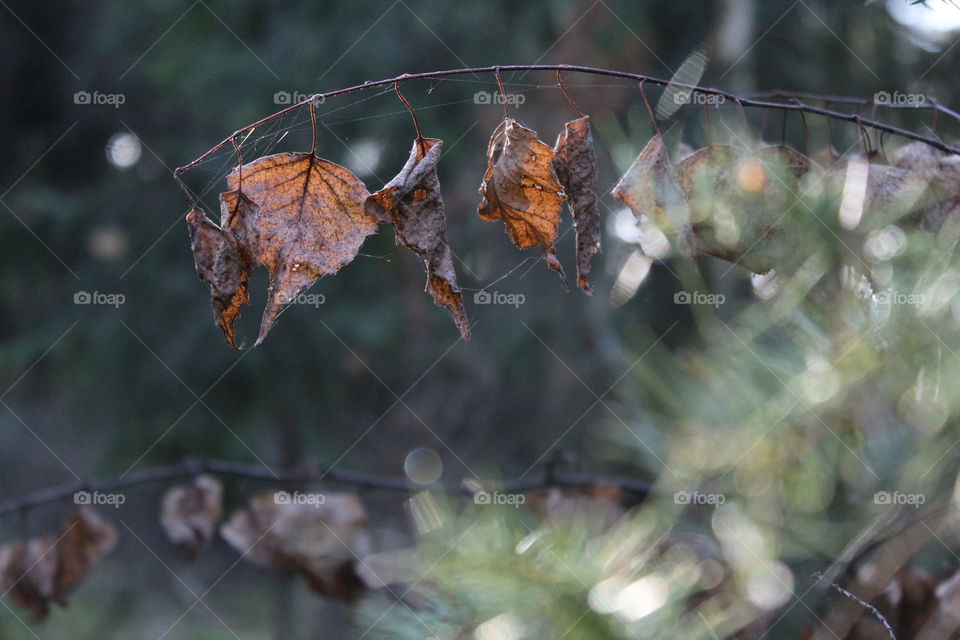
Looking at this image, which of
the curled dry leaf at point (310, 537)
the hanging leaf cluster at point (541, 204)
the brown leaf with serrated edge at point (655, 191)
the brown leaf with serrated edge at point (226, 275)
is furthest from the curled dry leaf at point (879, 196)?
the curled dry leaf at point (310, 537)

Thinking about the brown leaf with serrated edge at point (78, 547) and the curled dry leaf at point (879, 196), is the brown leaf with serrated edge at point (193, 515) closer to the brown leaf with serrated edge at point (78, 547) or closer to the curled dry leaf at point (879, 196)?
the brown leaf with serrated edge at point (78, 547)

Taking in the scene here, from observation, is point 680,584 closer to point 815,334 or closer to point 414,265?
point 815,334

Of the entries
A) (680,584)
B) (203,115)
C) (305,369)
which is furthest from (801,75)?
(680,584)

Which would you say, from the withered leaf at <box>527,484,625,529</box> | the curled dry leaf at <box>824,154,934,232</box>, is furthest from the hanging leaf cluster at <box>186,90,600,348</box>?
the withered leaf at <box>527,484,625,529</box>

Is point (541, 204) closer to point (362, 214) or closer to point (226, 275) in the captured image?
point (362, 214)

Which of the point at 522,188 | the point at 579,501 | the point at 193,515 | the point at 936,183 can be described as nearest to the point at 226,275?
the point at 522,188

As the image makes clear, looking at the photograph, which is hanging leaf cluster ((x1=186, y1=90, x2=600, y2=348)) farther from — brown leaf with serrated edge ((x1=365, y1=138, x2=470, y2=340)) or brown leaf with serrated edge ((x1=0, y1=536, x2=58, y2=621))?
brown leaf with serrated edge ((x1=0, y1=536, x2=58, y2=621))
